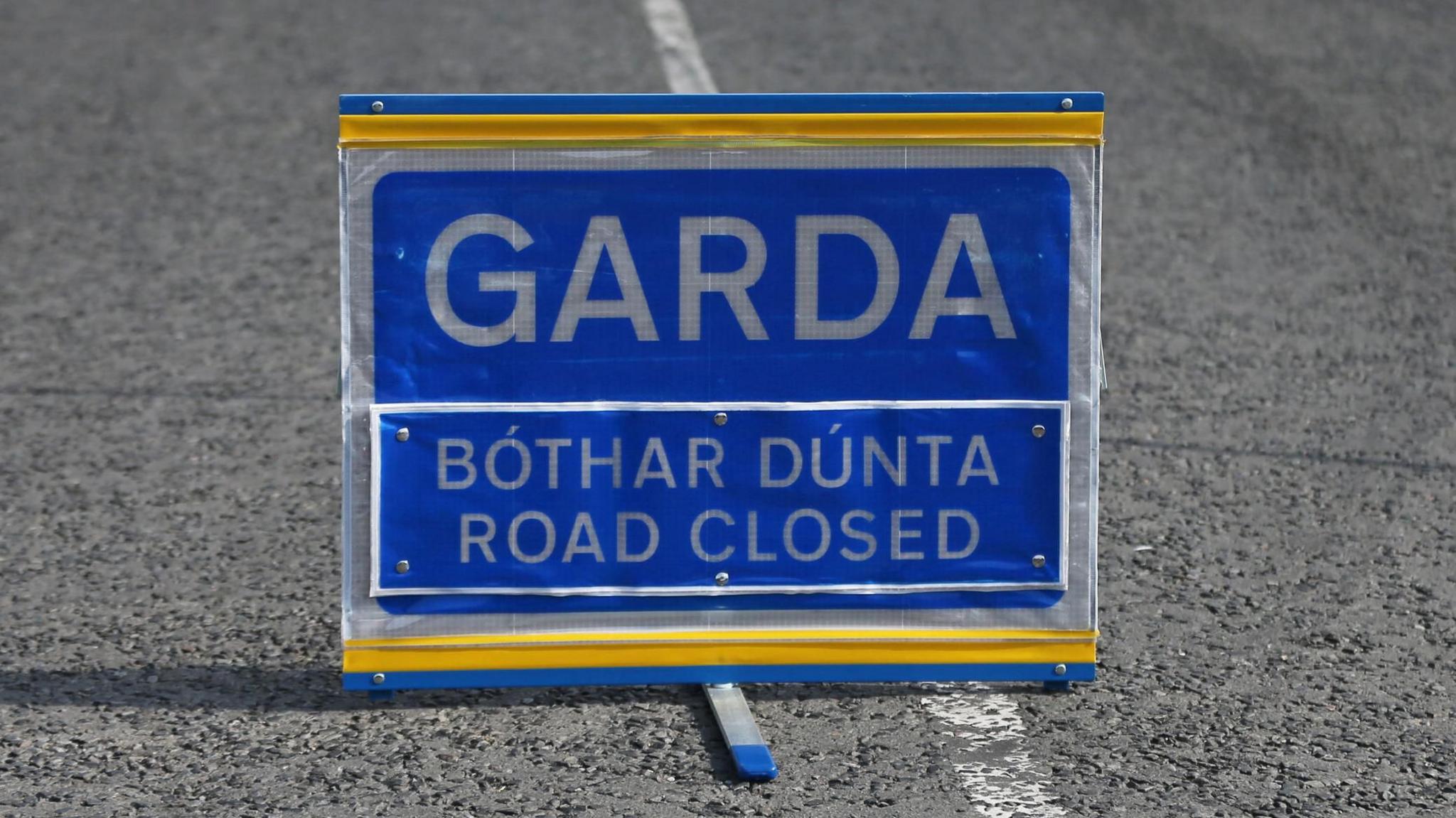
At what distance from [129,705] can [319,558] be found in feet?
3.81

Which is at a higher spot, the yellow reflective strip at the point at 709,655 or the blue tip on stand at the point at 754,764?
the yellow reflective strip at the point at 709,655

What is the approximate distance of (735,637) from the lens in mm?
4805

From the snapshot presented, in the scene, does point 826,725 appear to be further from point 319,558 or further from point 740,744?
point 319,558

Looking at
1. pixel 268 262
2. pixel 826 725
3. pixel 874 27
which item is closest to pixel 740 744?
pixel 826 725

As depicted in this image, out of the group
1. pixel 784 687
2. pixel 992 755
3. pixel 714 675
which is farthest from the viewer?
pixel 784 687

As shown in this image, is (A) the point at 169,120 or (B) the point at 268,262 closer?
(B) the point at 268,262

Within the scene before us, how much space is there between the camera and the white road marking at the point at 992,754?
425 centimetres

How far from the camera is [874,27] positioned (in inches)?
551

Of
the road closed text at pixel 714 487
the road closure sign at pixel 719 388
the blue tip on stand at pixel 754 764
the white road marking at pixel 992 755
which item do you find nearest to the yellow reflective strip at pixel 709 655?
the road closure sign at pixel 719 388

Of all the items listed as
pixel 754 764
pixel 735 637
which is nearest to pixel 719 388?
pixel 735 637

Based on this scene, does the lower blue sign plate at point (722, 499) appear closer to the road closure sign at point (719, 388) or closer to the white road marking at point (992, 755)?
the road closure sign at point (719, 388)

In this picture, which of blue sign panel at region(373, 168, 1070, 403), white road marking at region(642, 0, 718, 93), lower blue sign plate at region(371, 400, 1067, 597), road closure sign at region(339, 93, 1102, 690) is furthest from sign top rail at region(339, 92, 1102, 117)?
white road marking at region(642, 0, 718, 93)

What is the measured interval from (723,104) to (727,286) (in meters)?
0.47

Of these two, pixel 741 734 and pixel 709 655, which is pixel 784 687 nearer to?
pixel 709 655
